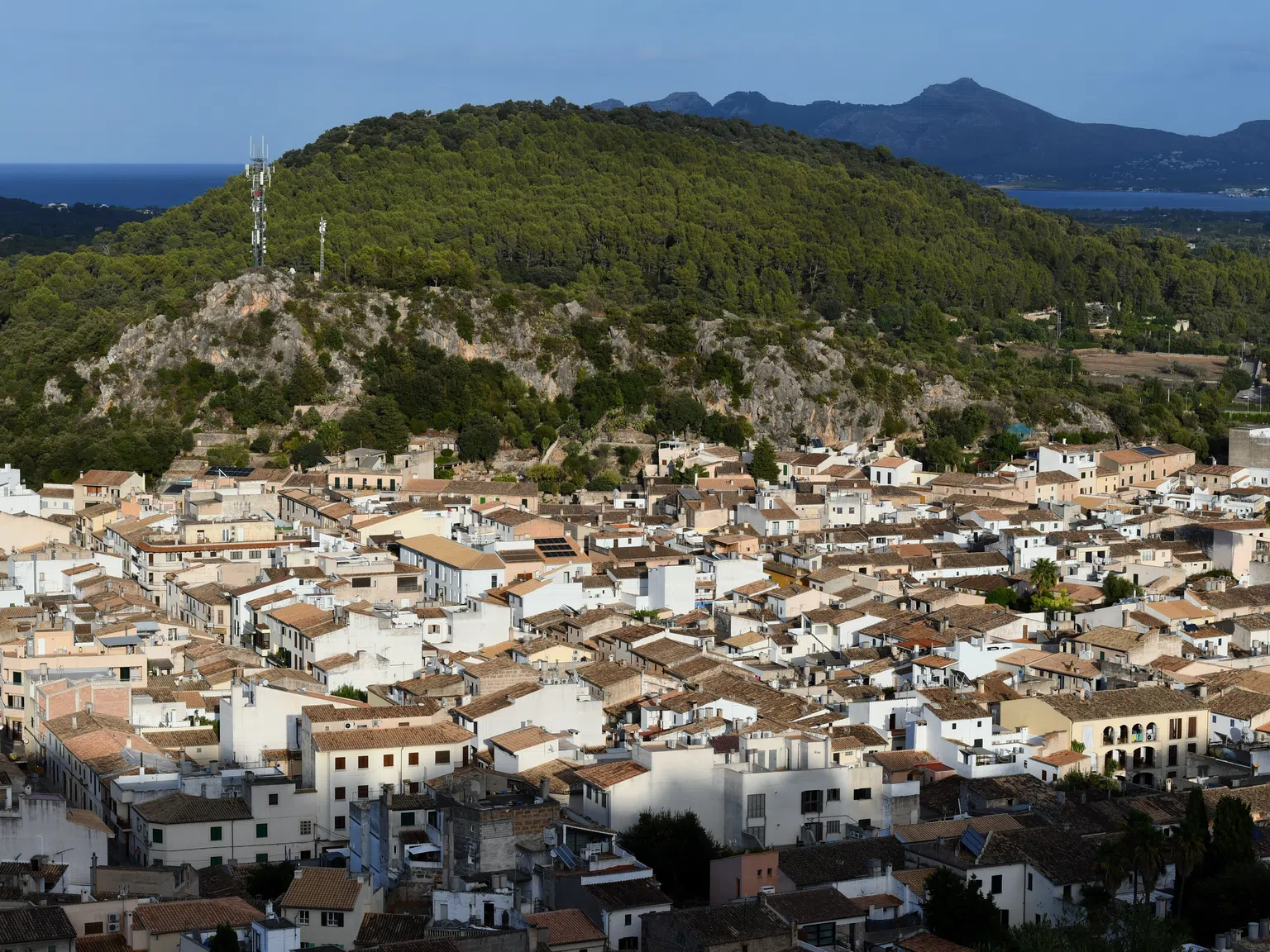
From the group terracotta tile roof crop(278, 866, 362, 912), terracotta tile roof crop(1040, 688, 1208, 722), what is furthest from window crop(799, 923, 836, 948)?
terracotta tile roof crop(1040, 688, 1208, 722)

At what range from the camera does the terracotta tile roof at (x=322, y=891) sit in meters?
16.6

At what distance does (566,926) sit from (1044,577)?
17233 millimetres

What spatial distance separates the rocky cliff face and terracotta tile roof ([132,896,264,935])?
33.1 meters

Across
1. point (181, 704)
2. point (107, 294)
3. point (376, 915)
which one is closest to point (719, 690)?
point (181, 704)

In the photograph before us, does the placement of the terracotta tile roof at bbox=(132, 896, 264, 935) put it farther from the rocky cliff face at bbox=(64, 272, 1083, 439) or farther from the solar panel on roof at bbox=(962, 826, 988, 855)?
the rocky cliff face at bbox=(64, 272, 1083, 439)

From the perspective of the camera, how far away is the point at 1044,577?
1265 inches

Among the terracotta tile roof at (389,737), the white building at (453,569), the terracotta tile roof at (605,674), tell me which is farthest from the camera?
the white building at (453,569)

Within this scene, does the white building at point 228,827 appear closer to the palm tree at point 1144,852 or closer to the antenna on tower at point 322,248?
the palm tree at point 1144,852

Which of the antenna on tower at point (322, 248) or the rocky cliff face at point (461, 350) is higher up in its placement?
the antenna on tower at point (322, 248)

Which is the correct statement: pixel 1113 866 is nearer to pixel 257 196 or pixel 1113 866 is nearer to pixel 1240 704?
pixel 1240 704

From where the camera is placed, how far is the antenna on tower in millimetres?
55688

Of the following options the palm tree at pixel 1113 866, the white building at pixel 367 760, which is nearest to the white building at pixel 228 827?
the white building at pixel 367 760

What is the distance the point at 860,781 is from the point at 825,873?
2830mm

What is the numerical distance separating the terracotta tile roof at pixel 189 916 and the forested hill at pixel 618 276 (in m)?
28.2
